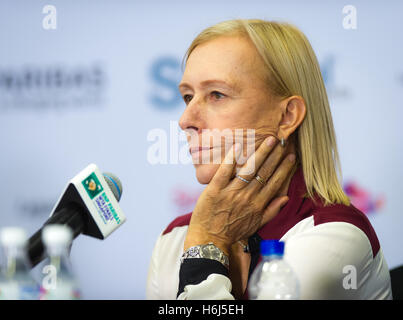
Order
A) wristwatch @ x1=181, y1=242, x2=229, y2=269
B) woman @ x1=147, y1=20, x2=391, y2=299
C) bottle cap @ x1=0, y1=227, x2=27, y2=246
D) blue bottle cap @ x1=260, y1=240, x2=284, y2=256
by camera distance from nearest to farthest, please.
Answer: bottle cap @ x1=0, y1=227, x2=27, y2=246 < blue bottle cap @ x1=260, y1=240, x2=284, y2=256 < wristwatch @ x1=181, y1=242, x2=229, y2=269 < woman @ x1=147, y1=20, x2=391, y2=299

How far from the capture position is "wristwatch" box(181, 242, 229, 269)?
1.21 metres

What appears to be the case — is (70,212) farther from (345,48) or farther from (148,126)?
(345,48)

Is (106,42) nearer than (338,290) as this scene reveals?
No

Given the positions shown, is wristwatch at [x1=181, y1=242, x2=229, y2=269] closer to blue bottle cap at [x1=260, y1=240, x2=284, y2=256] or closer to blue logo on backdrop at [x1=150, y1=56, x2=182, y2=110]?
blue bottle cap at [x1=260, y1=240, x2=284, y2=256]

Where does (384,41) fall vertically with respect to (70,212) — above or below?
above

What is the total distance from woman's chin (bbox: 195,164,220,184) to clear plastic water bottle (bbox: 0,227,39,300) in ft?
2.61

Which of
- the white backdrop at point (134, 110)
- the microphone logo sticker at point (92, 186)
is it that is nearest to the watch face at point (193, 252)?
the microphone logo sticker at point (92, 186)

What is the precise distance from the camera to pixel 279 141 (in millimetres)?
1480

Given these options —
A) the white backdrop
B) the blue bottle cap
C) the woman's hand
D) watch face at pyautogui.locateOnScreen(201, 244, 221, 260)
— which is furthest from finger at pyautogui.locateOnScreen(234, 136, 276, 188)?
the white backdrop

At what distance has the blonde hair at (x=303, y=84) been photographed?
4.83ft

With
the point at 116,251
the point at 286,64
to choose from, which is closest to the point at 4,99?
the point at 116,251

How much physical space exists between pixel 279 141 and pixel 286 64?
230 mm

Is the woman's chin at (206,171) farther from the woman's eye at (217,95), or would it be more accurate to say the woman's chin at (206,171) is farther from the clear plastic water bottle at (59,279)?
the clear plastic water bottle at (59,279)

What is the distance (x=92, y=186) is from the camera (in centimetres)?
94
